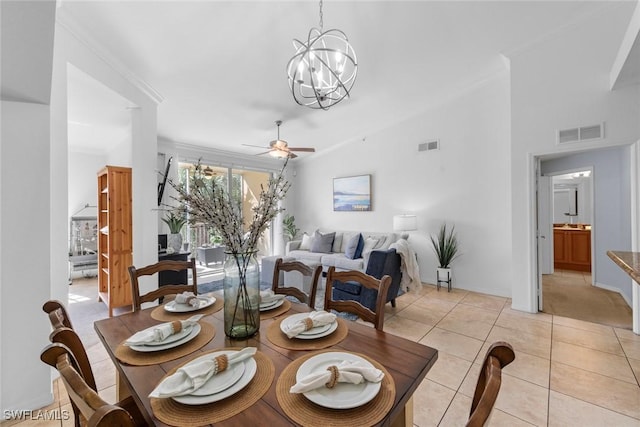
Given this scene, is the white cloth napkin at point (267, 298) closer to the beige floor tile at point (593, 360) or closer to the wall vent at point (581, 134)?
the beige floor tile at point (593, 360)

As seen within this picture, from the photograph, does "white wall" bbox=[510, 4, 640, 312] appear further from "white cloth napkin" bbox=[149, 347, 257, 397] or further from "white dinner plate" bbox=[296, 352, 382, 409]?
"white cloth napkin" bbox=[149, 347, 257, 397]

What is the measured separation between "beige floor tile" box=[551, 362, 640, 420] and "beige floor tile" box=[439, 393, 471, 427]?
28.6 inches

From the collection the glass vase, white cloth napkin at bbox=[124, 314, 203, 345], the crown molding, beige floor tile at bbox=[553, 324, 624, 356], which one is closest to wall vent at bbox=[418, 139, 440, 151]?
beige floor tile at bbox=[553, 324, 624, 356]

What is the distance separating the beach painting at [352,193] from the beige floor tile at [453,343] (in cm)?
310

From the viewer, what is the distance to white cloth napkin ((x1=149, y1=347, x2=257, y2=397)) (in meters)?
0.77

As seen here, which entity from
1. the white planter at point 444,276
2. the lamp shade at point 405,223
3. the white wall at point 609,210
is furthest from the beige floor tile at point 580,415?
the white wall at point 609,210

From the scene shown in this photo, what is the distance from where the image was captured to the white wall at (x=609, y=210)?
3.79 metres

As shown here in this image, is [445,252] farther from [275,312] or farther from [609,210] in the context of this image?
[275,312]

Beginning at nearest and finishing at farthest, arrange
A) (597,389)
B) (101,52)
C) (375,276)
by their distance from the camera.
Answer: (597,389)
(101,52)
(375,276)

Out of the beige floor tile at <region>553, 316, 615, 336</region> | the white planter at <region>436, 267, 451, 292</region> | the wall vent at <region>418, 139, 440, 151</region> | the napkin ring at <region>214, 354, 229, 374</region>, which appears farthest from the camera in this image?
the wall vent at <region>418, 139, 440, 151</region>

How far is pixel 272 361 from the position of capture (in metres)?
1.01

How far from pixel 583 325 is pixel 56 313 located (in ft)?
14.7

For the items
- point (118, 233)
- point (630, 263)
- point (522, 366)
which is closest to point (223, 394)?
point (630, 263)

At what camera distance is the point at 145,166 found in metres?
3.08
